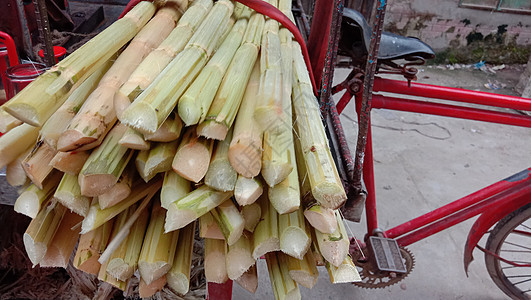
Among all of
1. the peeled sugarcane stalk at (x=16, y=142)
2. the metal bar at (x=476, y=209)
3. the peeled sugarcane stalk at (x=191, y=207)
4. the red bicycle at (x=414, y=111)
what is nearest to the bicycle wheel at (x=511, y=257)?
the red bicycle at (x=414, y=111)

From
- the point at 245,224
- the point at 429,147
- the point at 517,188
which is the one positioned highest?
the point at 245,224

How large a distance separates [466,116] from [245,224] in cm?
160

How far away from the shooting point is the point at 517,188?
2.12 m

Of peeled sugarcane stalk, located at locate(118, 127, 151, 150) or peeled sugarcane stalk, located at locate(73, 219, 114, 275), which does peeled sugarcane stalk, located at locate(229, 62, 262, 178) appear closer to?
peeled sugarcane stalk, located at locate(118, 127, 151, 150)

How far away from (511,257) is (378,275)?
141 centimetres

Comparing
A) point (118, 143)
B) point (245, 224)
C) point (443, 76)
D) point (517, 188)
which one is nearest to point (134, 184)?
point (118, 143)

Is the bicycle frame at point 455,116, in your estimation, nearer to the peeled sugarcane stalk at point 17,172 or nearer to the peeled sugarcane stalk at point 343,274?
the peeled sugarcane stalk at point 343,274

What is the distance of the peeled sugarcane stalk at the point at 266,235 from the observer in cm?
93

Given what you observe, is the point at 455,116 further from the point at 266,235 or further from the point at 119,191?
the point at 119,191

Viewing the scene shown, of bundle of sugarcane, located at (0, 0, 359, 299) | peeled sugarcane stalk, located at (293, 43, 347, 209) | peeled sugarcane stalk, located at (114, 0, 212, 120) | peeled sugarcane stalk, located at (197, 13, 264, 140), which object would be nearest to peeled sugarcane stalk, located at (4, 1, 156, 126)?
bundle of sugarcane, located at (0, 0, 359, 299)

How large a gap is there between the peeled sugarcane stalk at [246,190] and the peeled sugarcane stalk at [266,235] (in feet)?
0.42

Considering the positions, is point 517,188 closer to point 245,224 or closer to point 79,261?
point 245,224

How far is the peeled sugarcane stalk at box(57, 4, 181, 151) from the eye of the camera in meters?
0.84

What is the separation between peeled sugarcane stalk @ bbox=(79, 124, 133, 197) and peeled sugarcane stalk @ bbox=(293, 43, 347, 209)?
43cm
